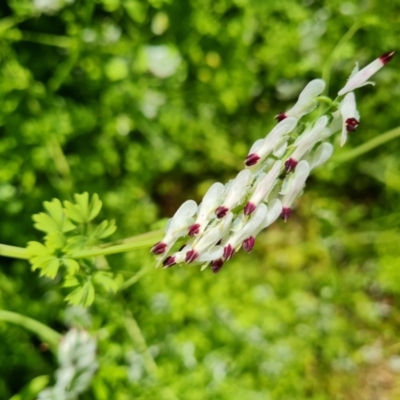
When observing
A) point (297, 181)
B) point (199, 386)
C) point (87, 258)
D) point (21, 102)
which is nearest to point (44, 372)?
point (199, 386)

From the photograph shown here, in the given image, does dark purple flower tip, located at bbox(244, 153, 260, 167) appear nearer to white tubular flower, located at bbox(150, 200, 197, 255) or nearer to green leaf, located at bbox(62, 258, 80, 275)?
white tubular flower, located at bbox(150, 200, 197, 255)

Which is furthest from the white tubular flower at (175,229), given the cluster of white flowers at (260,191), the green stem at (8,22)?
the green stem at (8,22)

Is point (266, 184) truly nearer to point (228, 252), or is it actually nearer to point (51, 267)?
point (228, 252)

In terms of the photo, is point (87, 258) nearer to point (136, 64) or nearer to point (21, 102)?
point (21, 102)

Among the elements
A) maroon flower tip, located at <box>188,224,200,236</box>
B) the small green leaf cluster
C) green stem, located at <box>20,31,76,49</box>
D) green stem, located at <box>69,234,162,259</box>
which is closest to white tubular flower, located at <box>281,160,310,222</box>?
maroon flower tip, located at <box>188,224,200,236</box>

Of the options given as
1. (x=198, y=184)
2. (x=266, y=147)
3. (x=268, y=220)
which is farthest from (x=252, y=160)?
(x=198, y=184)

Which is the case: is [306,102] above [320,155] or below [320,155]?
above
